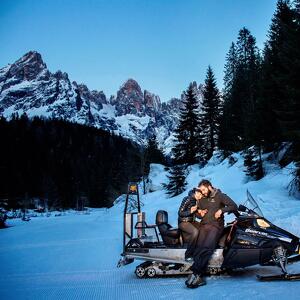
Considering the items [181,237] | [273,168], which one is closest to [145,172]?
[273,168]

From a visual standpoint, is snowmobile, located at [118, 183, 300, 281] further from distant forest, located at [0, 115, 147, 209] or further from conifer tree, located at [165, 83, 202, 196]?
distant forest, located at [0, 115, 147, 209]

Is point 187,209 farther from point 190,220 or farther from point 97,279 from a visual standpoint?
point 97,279

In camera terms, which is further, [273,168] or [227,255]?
[273,168]

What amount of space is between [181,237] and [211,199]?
100 centimetres

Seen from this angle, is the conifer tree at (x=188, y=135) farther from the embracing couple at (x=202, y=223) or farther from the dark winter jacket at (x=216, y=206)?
the dark winter jacket at (x=216, y=206)

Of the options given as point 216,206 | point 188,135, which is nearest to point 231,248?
point 216,206

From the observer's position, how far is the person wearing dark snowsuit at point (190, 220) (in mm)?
6184

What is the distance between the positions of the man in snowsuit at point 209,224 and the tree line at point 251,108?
694cm

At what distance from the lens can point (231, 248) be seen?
19.5 feet

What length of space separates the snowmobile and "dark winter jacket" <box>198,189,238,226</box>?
1.06 ft

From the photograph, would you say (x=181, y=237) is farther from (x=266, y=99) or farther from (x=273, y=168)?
(x=273, y=168)

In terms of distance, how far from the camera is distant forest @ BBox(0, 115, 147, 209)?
7300 cm

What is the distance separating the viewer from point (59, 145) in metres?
118

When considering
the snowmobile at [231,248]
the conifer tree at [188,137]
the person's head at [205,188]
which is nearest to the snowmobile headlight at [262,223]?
the snowmobile at [231,248]
